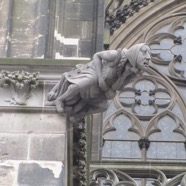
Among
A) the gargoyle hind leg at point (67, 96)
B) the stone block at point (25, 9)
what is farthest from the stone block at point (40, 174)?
the stone block at point (25, 9)

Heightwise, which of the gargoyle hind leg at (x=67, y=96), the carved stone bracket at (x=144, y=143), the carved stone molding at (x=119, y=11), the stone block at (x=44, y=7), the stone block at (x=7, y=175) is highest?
the carved stone molding at (x=119, y=11)

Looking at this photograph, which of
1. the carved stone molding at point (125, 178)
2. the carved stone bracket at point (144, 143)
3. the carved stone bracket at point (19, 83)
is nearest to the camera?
the carved stone bracket at point (19, 83)

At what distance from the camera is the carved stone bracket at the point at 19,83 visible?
10.5 metres

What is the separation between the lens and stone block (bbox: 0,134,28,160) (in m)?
10.3

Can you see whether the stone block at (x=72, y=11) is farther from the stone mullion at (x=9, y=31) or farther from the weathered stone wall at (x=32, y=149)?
the weathered stone wall at (x=32, y=149)

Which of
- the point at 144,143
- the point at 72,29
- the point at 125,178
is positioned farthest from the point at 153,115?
the point at 72,29

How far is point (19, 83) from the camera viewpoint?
413 inches

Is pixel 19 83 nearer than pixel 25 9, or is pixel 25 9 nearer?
pixel 19 83

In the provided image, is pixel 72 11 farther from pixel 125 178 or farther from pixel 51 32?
pixel 125 178

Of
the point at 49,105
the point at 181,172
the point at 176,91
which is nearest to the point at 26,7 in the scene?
the point at 49,105

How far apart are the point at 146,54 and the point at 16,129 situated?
113 cm

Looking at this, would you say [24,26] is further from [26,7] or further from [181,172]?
[181,172]

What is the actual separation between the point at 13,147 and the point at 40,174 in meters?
0.31

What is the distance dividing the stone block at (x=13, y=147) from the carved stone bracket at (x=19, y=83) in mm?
303
